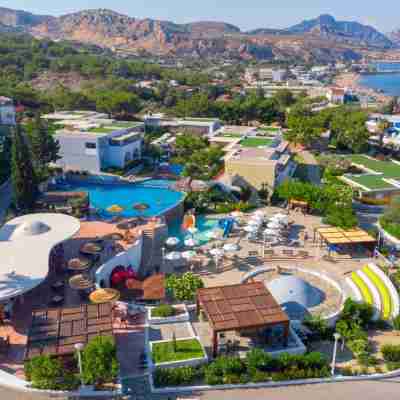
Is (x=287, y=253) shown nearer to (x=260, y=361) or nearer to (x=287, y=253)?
(x=287, y=253)

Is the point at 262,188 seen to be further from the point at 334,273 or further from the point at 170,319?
the point at 170,319

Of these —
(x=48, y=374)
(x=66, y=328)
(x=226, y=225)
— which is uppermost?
(x=66, y=328)

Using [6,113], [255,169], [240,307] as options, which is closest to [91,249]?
[240,307]

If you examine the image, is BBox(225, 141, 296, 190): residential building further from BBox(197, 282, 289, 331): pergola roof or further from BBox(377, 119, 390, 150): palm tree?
BBox(377, 119, 390, 150): palm tree

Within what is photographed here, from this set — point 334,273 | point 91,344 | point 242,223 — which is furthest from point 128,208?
point 91,344

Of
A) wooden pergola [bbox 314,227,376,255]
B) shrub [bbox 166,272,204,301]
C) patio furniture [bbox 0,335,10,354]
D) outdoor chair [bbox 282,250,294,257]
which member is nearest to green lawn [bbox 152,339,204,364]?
shrub [bbox 166,272,204,301]
